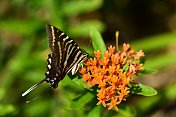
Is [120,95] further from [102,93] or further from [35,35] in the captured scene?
[35,35]

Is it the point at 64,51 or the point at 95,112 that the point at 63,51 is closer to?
the point at 64,51

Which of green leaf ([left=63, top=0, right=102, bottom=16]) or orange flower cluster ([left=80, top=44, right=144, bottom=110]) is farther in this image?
green leaf ([left=63, top=0, right=102, bottom=16])

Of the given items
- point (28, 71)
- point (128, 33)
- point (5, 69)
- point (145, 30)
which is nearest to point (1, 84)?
point (5, 69)

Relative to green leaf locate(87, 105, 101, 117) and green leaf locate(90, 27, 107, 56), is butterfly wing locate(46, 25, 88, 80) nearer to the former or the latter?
green leaf locate(90, 27, 107, 56)

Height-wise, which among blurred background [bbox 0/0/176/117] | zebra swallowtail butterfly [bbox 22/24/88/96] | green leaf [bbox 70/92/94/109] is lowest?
green leaf [bbox 70/92/94/109]

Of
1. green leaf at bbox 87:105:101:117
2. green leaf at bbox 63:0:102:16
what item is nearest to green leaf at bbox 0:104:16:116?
green leaf at bbox 87:105:101:117

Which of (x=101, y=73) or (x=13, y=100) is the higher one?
(x=13, y=100)

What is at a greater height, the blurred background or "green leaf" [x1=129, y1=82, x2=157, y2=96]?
the blurred background
